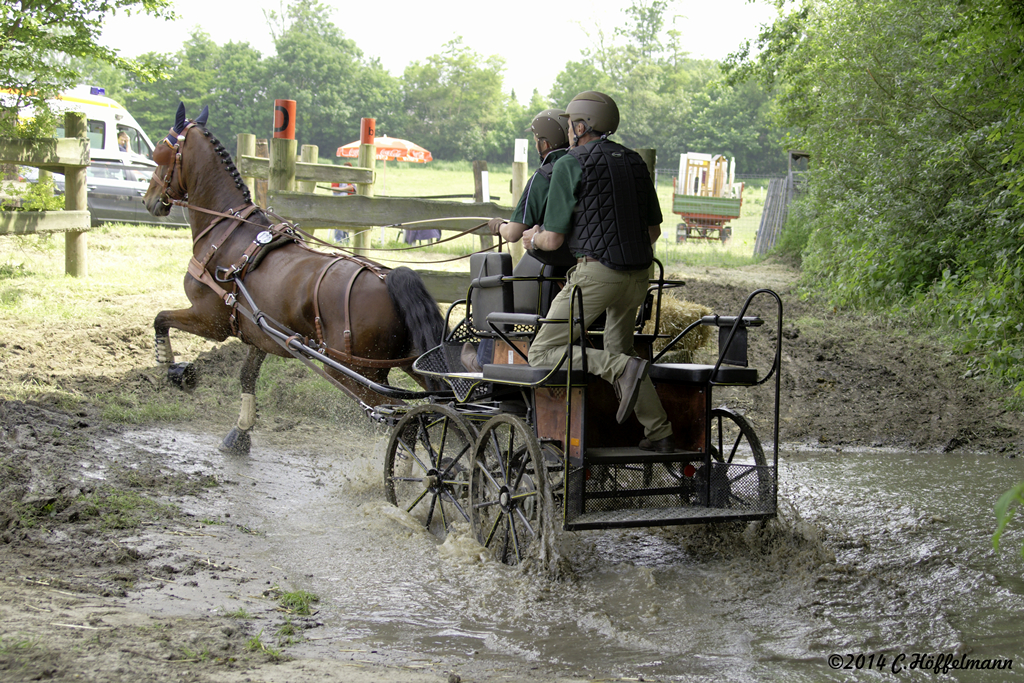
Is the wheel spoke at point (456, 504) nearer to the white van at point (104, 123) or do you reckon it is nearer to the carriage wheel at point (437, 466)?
the carriage wheel at point (437, 466)

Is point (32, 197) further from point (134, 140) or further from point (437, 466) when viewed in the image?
point (134, 140)

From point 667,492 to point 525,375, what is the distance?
946 millimetres

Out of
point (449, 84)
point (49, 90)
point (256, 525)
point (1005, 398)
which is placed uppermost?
point (449, 84)

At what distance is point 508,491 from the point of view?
4.06 m

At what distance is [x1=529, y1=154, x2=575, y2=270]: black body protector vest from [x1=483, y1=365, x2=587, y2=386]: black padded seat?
0.58 m

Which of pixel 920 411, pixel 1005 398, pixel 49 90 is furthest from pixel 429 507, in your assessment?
pixel 49 90

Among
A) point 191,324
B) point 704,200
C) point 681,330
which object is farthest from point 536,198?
point 704,200

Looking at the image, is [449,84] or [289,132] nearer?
[289,132]

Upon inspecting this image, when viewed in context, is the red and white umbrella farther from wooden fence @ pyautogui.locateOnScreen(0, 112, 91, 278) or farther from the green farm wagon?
wooden fence @ pyautogui.locateOnScreen(0, 112, 91, 278)

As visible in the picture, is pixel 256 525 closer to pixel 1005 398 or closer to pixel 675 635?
pixel 675 635

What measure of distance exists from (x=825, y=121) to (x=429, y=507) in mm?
13417

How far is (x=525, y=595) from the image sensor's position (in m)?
3.77

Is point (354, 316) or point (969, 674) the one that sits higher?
point (354, 316)

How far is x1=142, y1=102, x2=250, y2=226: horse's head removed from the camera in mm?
6293
